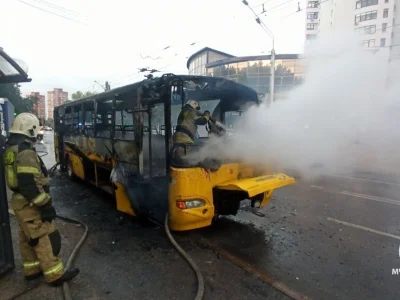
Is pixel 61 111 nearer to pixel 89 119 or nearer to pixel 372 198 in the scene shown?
pixel 89 119

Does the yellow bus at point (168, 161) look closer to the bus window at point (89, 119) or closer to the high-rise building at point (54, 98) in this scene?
the bus window at point (89, 119)

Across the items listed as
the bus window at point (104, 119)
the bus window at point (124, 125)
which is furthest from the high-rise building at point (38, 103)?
the bus window at point (124, 125)

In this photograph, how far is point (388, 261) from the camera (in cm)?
362

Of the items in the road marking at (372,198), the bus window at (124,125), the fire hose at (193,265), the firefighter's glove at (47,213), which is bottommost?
the road marking at (372,198)

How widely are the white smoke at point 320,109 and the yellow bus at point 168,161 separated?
38cm

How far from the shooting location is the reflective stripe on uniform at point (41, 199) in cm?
281

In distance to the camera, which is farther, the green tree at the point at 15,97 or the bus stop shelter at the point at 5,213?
the green tree at the point at 15,97

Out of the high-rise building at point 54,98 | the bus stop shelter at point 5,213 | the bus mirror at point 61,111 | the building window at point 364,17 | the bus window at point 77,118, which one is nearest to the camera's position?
the bus stop shelter at point 5,213

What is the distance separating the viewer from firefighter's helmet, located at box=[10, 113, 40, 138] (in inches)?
118

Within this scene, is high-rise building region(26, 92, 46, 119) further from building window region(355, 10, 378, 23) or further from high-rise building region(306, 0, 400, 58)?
building window region(355, 10, 378, 23)

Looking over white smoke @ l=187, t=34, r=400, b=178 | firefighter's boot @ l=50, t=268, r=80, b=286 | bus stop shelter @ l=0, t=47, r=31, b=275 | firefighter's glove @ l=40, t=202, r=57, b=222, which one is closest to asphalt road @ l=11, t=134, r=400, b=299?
firefighter's boot @ l=50, t=268, r=80, b=286

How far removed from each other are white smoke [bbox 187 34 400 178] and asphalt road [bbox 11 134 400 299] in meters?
1.20

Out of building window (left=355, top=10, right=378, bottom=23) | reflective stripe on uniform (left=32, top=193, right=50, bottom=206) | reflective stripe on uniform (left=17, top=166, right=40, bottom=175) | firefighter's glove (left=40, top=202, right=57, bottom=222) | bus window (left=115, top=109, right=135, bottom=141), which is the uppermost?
building window (left=355, top=10, right=378, bottom=23)

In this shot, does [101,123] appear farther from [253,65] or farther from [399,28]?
[253,65]
